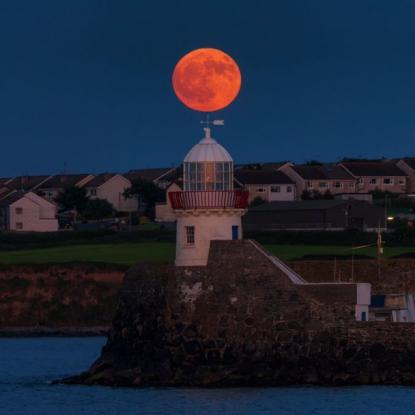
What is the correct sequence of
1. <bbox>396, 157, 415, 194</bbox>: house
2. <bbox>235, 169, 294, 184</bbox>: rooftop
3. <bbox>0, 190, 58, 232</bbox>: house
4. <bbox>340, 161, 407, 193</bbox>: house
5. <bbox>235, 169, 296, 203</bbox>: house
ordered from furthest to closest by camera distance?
1. <bbox>396, 157, 415, 194</bbox>: house
2. <bbox>340, 161, 407, 193</bbox>: house
3. <bbox>235, 169, 294, 184</bbox>: rooftop
4. <bbox>235, 169, 296, 203</bbox>: house
5. <bbox>0, 190, 58, 232</bbox>: house

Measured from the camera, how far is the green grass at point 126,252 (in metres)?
82.0

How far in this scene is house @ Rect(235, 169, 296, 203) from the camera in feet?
419

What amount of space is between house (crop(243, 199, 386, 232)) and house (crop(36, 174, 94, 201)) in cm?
3862

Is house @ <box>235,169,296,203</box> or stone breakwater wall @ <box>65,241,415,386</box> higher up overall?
house @ <box>235,169,296,203</box>

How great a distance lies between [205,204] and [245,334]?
172 inches

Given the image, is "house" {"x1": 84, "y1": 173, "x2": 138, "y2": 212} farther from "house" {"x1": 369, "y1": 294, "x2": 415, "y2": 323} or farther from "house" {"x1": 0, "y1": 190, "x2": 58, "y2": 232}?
"house" {"x1": 369, "y1": 294, "x2": 415, "y2": 323}

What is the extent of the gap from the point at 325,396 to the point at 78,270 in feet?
111

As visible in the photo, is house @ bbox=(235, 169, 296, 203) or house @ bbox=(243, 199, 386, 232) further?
house @ bbox=(235, 169, 296, 203)

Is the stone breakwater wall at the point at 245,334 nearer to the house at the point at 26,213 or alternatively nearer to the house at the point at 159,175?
the house at the point at 26,213

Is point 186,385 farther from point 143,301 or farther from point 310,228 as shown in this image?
point 310,228

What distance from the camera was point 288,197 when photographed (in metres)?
130

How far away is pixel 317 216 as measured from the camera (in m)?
104

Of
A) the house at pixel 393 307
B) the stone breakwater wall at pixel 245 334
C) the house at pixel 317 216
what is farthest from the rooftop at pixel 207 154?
the house at pixel 317 216

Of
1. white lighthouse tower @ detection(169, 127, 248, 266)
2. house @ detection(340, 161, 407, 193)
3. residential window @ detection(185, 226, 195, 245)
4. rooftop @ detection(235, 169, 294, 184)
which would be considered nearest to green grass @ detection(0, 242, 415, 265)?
white lighthouse tower @ detection(169, 127, 248, 266)
